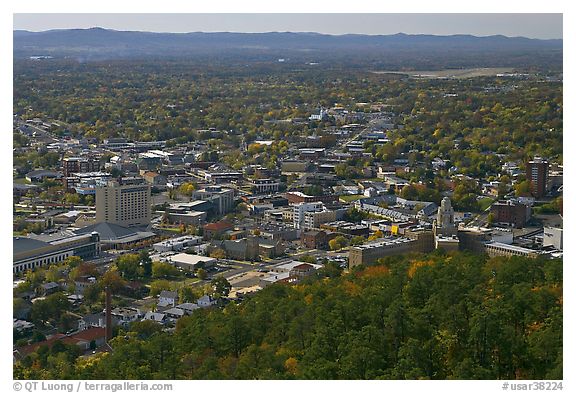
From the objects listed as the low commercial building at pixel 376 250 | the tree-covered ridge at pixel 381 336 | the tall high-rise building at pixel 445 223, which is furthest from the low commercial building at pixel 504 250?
the tree-covered ridge at pixel 381 336

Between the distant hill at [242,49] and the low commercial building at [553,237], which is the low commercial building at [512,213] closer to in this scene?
the low commercial building at [553,237]

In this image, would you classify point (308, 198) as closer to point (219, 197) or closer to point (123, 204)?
point (219, 197)

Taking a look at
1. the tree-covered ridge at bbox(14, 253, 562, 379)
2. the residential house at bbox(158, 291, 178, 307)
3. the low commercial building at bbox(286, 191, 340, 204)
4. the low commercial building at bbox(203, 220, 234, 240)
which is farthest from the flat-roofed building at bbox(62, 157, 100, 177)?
the tree-covered ridge at bbox(14, 253, 562, 379)

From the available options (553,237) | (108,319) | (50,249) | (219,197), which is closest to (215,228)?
(219,197)

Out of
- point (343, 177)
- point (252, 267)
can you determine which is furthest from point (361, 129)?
point (252, 267)

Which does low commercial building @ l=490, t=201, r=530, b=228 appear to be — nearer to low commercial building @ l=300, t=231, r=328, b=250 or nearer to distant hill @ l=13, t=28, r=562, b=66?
low commercial building @ l=300, t=231, r=328, b=250

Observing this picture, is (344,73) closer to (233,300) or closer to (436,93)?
(436,93)
